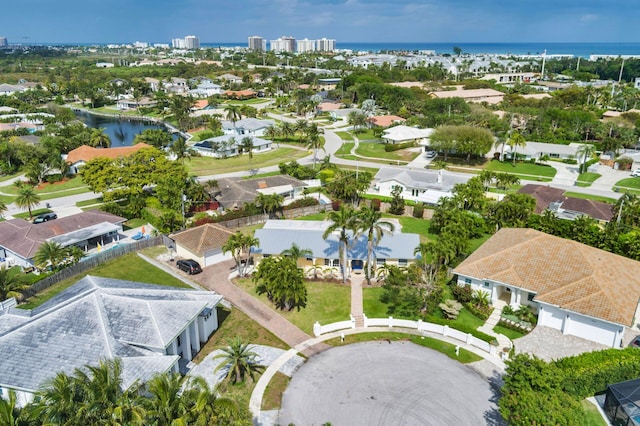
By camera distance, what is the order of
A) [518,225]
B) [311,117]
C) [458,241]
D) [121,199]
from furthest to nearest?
[311,117] → [121,199] → [518,225] → [458,241]

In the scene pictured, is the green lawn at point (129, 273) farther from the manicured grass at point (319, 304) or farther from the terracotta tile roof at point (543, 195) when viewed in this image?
the terracotta tile roof at point (543, 195)

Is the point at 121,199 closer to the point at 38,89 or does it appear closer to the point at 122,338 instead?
the point at 122,338

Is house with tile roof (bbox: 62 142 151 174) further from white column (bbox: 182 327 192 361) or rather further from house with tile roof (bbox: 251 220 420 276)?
white column (bbox: 182 327 192 361)

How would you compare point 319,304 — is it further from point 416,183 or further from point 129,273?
point 416,183

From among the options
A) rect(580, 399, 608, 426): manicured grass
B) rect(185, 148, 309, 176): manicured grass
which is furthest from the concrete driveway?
rect(185, 148, 309, 176): manicured grass

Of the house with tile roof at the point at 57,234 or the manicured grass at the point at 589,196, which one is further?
the manicured grass at the point at 589,196

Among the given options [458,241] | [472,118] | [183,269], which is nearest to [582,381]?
[458,241]

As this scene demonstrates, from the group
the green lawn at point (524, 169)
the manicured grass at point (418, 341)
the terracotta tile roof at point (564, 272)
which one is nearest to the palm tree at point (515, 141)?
the green lawn at point (524, 169)
